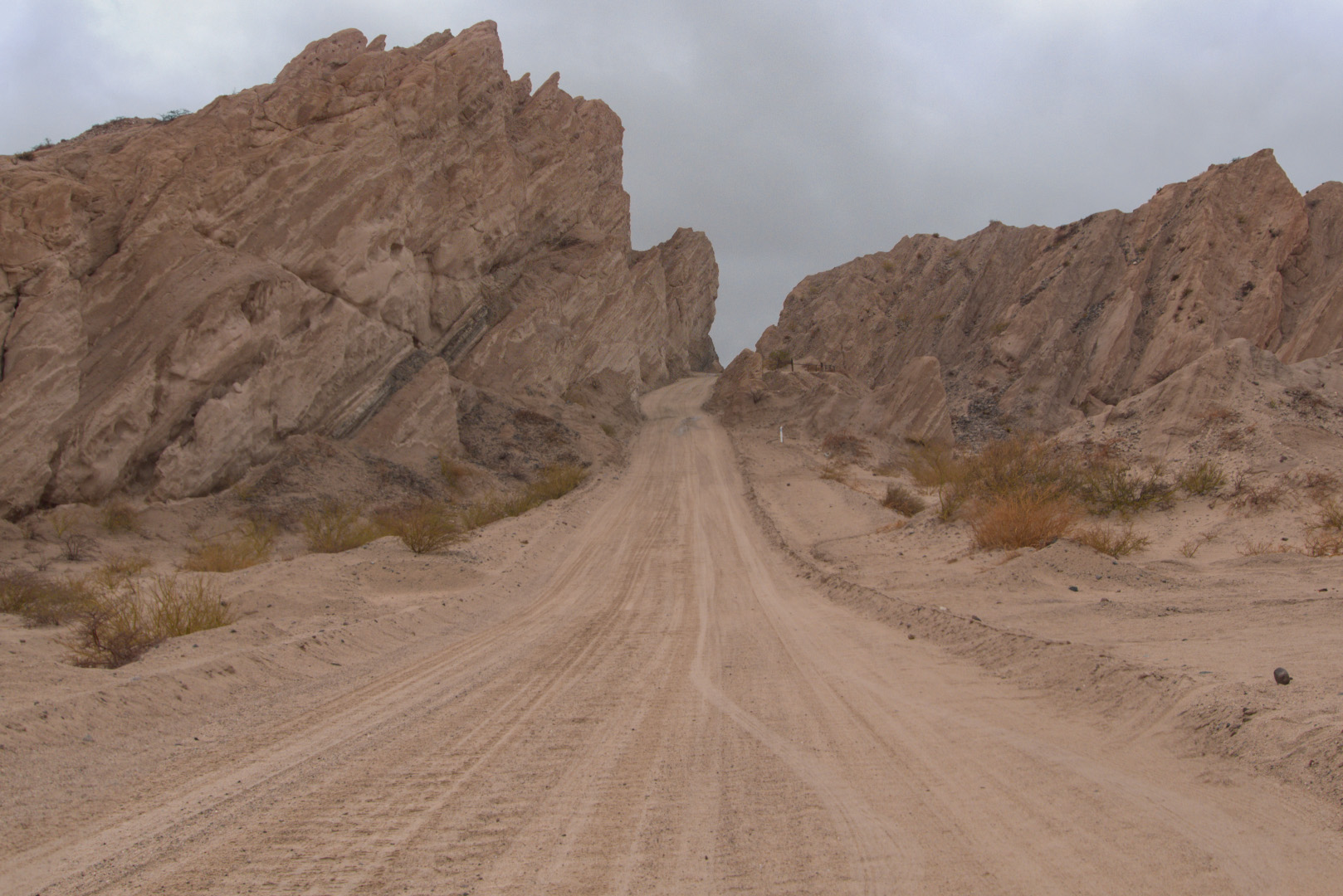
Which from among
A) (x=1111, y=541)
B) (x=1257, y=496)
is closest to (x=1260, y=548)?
(x=1111, y=541)

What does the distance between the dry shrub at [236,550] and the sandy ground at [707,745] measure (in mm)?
2874

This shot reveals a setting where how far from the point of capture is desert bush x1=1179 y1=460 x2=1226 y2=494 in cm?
1275

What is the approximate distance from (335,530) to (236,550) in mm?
1948

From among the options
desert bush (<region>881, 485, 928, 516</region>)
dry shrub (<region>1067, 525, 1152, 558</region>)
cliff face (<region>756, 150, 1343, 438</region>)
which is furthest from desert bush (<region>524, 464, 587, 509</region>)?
cliff face (<region>756, 150, 1343, 438</region>)

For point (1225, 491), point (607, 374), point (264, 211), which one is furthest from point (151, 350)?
point (607, 374)

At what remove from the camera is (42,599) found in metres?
9.21

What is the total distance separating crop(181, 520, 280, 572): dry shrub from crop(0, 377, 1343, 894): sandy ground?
2.87 meters

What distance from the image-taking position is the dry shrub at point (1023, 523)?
36.3 ft

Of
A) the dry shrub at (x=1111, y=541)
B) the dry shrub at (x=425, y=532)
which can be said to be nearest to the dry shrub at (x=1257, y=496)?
the dry shrub at (x=1111, y=541)

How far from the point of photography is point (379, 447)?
23219 mm

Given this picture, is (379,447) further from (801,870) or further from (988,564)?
(801,870)

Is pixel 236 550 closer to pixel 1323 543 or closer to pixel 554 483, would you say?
pixel 554 483

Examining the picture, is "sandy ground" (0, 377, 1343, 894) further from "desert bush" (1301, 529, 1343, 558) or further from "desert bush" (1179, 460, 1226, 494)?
"desert bush" (1179, 460, 1226, 494)

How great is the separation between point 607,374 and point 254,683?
3535 centimetres
